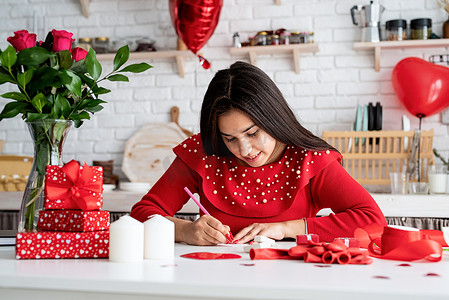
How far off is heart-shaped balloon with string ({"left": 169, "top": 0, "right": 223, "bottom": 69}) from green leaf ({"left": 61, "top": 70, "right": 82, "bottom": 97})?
6.34 ft

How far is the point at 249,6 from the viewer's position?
386 cm

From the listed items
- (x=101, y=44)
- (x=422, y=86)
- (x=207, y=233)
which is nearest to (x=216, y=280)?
(x=207, y=233)

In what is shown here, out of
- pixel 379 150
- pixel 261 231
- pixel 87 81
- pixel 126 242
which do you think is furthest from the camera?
pixel 379 150

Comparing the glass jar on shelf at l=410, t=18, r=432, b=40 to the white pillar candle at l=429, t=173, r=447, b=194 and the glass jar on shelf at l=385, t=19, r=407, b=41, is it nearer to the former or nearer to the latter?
the glass jar on shelf at l=385, t=19, r=407, b=41

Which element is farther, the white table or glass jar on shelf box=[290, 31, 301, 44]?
glass jar on shelf box=[290, 31, 301, 44]

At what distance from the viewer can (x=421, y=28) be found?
3.54 metres

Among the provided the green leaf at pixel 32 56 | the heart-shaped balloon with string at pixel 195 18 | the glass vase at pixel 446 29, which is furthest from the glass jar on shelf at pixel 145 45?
the green leaf at pixel 32 56

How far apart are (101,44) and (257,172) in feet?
7.41

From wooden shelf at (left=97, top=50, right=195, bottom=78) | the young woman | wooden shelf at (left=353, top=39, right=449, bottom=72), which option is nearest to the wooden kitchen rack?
wooden shelf at (left=353, top=39, right=449, bottom=72)

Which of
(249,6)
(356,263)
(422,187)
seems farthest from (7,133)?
(356,263)

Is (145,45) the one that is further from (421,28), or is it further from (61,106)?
(61,106)

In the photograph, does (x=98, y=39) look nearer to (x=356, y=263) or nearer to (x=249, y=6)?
(x=249, y=6)

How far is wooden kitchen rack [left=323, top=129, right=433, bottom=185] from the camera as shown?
3.46 meters

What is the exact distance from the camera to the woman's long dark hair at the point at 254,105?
6.14ft
